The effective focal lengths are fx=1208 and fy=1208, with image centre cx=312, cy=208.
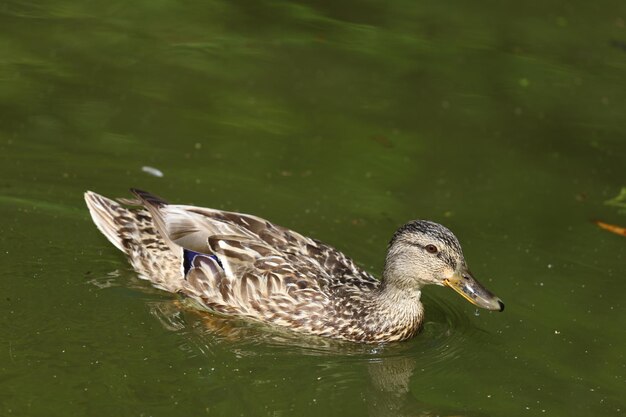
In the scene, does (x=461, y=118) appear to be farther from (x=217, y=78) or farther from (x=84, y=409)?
(x=84, y=409)

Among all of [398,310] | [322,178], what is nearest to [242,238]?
[398,310]

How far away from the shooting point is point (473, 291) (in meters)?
8.67

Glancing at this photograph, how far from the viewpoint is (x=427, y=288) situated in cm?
968

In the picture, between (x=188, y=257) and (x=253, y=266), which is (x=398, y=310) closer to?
(x=253, y=266)

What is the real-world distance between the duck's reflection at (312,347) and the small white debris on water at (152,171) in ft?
6.22

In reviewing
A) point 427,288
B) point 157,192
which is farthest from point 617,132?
point 157,192

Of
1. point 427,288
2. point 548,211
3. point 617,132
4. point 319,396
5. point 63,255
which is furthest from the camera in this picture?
point 617,132

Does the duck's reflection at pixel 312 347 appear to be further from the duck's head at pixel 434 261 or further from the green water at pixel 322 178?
the duck's head at pixel 434 261

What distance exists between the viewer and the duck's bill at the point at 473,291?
28.2ft

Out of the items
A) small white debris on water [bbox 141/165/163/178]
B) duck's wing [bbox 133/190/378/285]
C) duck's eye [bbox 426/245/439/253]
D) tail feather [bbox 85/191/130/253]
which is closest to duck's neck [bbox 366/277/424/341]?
duck's wing [bbox 133/190/378/285]

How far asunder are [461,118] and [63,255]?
16.3 ft

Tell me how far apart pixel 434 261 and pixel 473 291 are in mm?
351

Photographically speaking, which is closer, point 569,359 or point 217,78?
point 569,359

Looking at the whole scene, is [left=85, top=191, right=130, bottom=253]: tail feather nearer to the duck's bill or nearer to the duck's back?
the duck's back
